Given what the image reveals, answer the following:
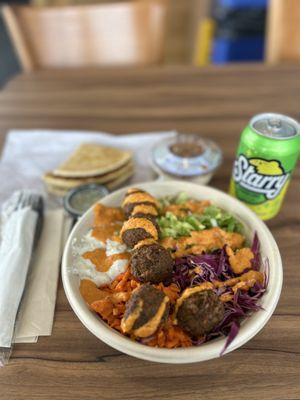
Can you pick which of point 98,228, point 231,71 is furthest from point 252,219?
point 231,71

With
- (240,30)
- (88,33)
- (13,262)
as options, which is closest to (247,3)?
(240,30)

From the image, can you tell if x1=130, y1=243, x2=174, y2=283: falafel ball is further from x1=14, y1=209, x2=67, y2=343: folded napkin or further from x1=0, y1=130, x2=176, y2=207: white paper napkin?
x1=0, y1=130, x2=176, y2=207: white paper napkin

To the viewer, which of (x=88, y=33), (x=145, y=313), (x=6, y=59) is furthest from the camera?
(x=6, y=59)

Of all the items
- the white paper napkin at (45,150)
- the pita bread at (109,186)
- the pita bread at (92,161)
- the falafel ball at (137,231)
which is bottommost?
the pita bread at (109,186)

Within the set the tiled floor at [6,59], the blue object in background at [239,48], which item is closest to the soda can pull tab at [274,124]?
the blue object in background at [239,48]

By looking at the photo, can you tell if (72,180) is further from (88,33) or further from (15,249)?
(88,33)

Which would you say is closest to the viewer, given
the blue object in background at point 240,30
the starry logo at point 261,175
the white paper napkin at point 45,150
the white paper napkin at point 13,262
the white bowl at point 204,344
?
the white bowl at point 204,344

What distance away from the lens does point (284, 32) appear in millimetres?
1558

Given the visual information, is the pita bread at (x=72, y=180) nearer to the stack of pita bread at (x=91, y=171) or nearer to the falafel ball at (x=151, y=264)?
the stack of pita bread at (x=91, y=171)

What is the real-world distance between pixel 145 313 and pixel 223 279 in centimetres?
Result: 22

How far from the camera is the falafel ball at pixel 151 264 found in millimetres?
628

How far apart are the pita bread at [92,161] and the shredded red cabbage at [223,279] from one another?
1.33 ft

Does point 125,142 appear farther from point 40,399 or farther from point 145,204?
point 40,399

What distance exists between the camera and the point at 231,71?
1477 mm
